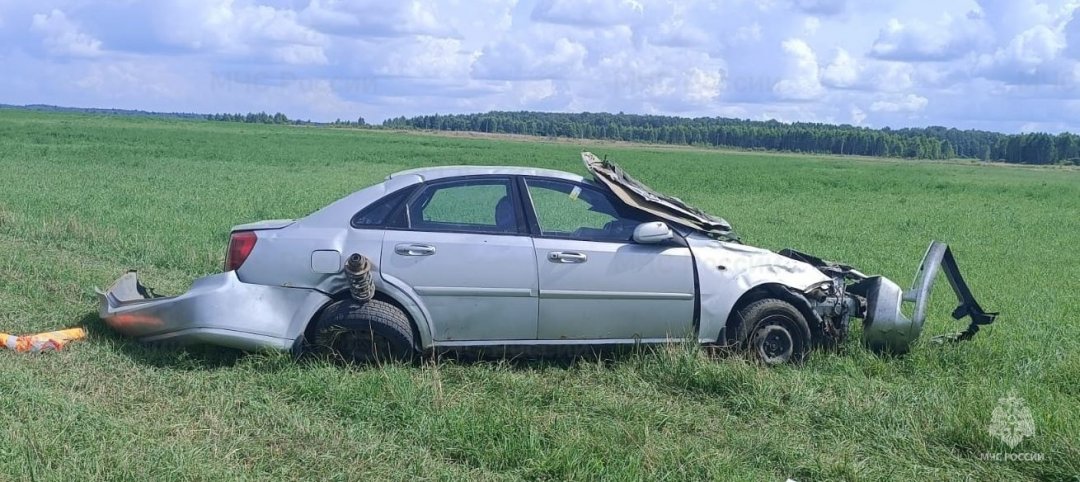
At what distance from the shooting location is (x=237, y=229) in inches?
227

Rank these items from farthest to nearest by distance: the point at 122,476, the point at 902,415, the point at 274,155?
the point at 274,155 < the point at 902,415 < the point at 122,476

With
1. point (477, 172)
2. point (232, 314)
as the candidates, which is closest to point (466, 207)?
point (477, 172)

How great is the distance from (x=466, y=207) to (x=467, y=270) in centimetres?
53

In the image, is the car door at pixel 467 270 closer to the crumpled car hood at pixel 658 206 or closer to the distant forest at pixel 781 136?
the crumpled car hood at pixel 658 206

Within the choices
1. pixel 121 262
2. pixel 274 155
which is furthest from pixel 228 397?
pixel 274 155

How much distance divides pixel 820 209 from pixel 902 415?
1793 centimetres

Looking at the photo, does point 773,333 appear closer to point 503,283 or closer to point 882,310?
point 882,310

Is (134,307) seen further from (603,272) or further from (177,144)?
(177,144)

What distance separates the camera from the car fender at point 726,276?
584 cm

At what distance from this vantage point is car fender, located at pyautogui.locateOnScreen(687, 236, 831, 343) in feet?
19.1

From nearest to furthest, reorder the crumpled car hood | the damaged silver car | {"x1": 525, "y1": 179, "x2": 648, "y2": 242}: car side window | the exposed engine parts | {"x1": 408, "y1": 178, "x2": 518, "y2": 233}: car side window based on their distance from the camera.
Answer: the exposed engine parts, the damaged silver car, {"x1": 408, "y1": 178, "x2": 518, "y2": 233}: car side window, {"x1": 525, "y1": 179, "x2": 648, "y2": 242}: car side window, the crumpled car hood

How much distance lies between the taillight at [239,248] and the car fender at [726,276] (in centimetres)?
281

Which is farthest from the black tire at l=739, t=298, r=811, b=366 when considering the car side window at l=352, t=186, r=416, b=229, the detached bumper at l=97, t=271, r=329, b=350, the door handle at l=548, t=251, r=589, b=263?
the detached bumper at l=97, t=271, r=329, b=350

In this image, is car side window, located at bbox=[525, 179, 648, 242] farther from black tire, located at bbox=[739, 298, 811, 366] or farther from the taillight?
the taillight
